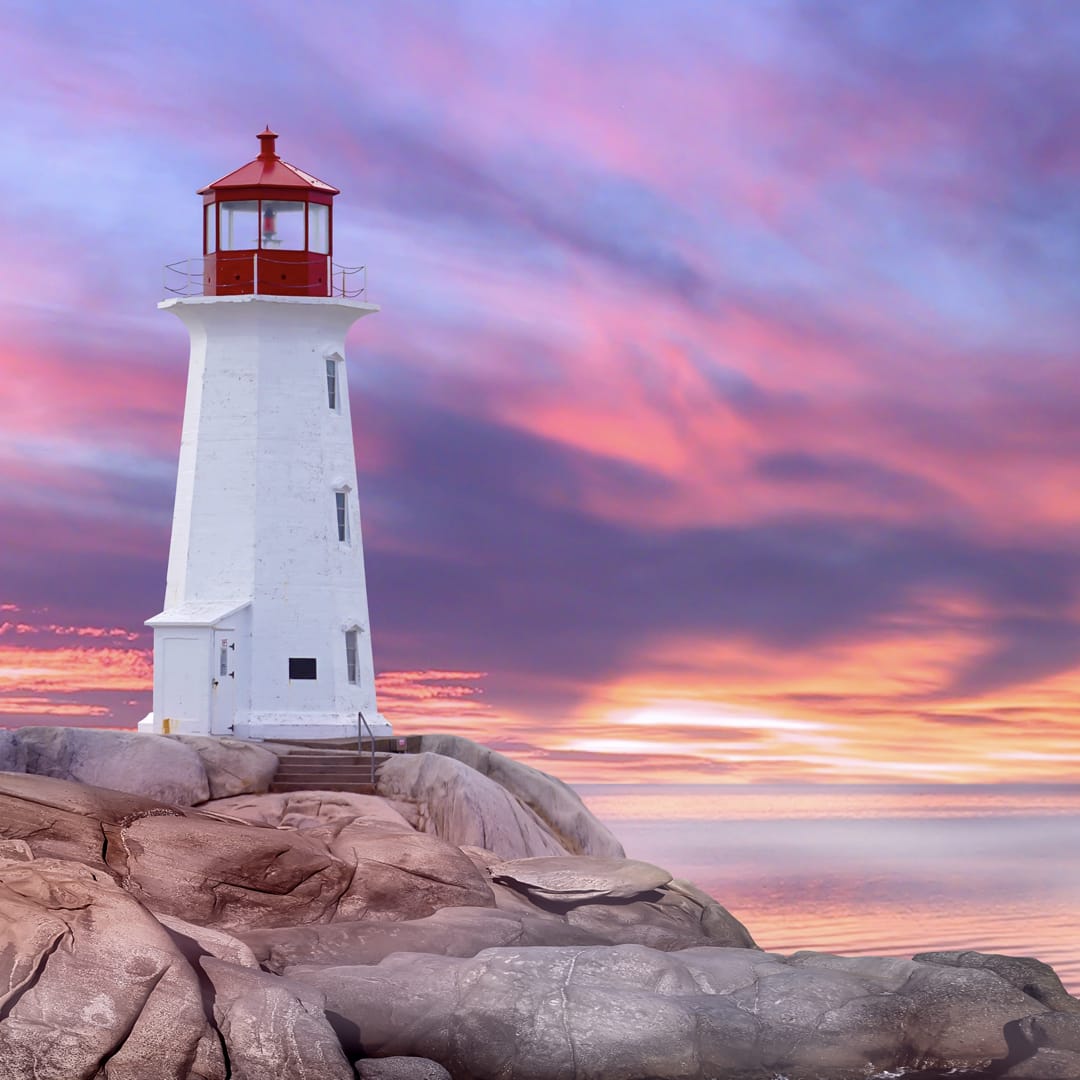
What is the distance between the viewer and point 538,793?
86.7ft

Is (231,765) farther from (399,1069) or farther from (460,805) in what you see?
(399,1069)

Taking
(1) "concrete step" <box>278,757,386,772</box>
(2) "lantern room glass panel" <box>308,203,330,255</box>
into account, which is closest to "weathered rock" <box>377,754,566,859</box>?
(1) "concrete step" <box>278,757,386,772</box>

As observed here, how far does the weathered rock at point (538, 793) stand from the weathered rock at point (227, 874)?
706 cm

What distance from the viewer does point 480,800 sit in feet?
78.9

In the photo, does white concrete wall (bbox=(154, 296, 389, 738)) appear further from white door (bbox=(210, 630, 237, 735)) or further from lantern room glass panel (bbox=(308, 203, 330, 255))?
lantern room glass panel (bbox=(308, 203, 330, 255))

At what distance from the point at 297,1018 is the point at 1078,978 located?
1593 centimetres

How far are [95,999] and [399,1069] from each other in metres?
2.93

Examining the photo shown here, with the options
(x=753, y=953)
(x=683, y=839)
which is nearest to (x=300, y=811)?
(x=753, y=953)

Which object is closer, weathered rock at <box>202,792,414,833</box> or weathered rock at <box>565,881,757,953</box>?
weathered rock at <box>565,881,757,953</box>

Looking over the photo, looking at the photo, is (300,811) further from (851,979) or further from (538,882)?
(851,979)

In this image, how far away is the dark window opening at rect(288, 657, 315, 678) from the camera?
88.5 feet

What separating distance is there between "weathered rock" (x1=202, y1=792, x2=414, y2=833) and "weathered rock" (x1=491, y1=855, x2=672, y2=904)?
1.77 m

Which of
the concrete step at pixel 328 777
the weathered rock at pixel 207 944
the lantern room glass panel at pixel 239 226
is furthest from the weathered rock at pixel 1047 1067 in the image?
the lantern room glass panel at pixel 239 226

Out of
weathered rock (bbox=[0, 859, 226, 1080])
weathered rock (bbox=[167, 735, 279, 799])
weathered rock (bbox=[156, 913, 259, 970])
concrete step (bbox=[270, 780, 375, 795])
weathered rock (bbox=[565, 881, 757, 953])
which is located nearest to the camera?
weathered rock (bbox=[0, 859, 226, 1080])
